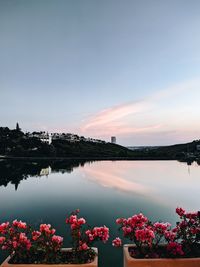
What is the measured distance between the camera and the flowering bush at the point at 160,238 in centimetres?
285

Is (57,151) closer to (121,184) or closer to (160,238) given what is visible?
(121,184)

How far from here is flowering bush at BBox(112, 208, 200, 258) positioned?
2.85 metres

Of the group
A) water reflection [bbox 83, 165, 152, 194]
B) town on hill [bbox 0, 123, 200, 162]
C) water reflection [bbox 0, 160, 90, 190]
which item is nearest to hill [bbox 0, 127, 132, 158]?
town on hill [bbox 0, 123, 200, 162]

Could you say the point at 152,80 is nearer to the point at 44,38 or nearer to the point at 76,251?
the point at 44,38

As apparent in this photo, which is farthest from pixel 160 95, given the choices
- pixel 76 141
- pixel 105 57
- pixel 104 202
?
pixel 76 141

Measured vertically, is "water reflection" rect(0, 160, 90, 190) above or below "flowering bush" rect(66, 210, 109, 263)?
below

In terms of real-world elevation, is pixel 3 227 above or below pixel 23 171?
above

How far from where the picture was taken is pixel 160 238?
10.0 feet

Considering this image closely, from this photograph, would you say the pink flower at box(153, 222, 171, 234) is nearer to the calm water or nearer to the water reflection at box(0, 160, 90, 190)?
the calm water

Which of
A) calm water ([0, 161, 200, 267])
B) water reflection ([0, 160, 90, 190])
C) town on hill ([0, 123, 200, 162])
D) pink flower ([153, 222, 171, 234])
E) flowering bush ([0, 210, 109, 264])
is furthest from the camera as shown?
town on hill ([0, 123, 200, 162])

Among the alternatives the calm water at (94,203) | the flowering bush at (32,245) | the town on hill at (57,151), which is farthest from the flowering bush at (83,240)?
the town on hill at (57,151)

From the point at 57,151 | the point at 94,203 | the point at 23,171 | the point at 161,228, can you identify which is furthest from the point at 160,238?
the point at 57,151

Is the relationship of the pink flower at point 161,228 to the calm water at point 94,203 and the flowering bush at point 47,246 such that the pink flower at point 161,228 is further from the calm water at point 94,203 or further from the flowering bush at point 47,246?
the calm water at point 94,203

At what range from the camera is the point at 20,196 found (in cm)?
1507
